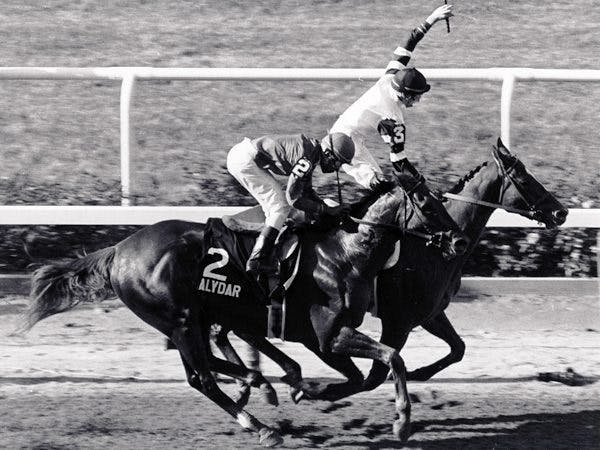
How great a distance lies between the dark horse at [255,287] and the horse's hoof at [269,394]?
259 mm

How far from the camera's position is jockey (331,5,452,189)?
22.8 feet

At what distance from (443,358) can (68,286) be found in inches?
84.6

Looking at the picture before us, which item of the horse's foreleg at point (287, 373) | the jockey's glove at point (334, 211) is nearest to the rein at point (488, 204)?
the jockey's glove at point (334, 211)

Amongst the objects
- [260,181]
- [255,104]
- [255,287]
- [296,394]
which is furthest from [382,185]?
[255,104]

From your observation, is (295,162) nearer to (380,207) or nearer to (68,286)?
(380,207)

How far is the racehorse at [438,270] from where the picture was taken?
6.62m

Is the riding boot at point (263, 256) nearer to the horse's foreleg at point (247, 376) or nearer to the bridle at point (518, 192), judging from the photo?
the horse's foreleg at point (247, 376)

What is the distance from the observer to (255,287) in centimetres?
648

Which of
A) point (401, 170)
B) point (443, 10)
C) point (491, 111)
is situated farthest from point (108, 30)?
point (401, 170)

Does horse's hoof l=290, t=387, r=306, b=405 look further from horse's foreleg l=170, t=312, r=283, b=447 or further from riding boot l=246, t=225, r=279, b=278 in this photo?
riding boot l=246, t=225, r=279, b=278

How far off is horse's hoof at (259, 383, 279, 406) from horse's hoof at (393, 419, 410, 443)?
90 cm

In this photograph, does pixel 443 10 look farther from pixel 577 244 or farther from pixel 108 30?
pixel 108 30

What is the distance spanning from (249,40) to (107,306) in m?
5.59

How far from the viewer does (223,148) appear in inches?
436
